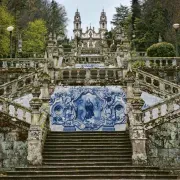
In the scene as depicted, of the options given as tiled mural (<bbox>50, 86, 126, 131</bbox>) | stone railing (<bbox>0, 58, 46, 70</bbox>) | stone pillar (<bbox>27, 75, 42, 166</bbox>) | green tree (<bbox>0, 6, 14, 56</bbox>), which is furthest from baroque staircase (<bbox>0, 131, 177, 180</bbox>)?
green tree (<bbox>0, 6, 14, 56</bbox>)

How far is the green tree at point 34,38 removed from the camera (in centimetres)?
4683

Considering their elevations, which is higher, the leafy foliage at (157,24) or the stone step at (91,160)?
the leafy foliage at (157,24)

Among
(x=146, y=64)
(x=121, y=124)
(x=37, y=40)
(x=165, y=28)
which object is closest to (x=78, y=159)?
(x=121, y=124)

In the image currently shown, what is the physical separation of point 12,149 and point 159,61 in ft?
52.9

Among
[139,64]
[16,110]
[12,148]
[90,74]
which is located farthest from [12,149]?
[139,64]

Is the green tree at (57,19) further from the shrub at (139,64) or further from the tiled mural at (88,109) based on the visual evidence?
the tiled mural at (88,109)

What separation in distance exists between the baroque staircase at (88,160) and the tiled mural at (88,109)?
135 cm

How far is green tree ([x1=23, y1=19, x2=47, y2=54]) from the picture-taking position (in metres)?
46.8

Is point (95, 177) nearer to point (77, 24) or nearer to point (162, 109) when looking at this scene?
point (162, 109)

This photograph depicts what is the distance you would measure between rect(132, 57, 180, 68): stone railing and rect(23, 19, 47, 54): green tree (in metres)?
21.5

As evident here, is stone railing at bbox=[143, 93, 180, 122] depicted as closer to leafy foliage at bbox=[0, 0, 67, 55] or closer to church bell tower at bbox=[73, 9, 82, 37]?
leafy foliage at bbox=[0, 0, 67, 55]

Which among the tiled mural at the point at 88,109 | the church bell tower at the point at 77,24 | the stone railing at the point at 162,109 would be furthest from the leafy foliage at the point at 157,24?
the church bell tower at the point at 77,24

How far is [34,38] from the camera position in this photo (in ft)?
158

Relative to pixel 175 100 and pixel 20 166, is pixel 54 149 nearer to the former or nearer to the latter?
pixel 20 166
